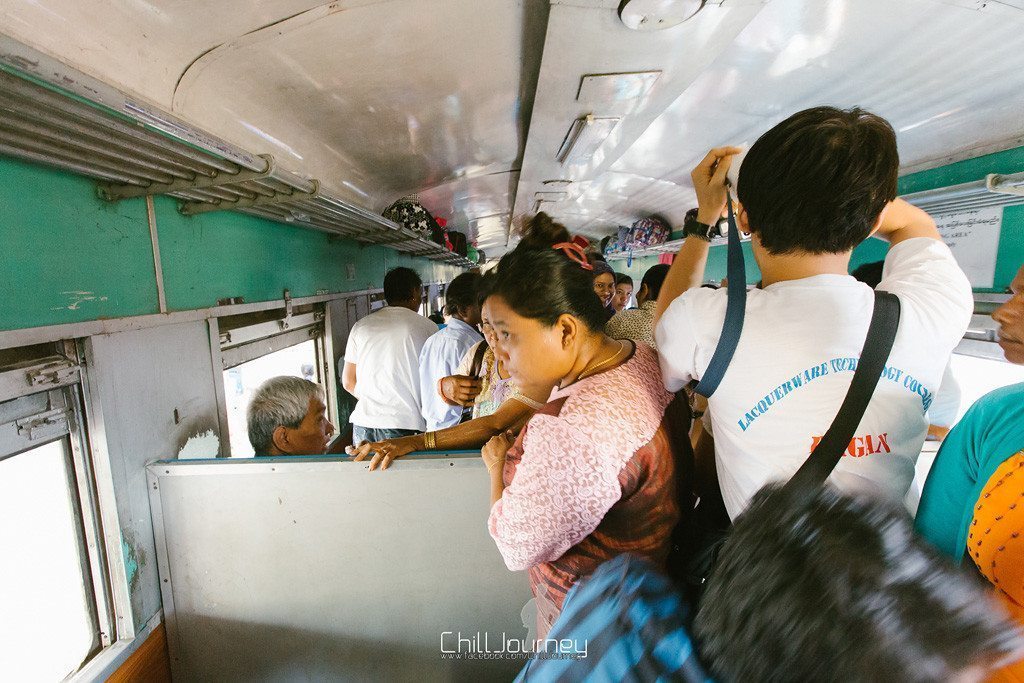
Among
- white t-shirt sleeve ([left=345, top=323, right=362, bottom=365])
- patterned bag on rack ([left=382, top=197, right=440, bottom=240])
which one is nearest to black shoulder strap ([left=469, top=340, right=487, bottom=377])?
white t-shirt sleeve ([left=345, top=323, right=362, bottom=365])

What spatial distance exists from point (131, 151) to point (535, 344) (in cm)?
142

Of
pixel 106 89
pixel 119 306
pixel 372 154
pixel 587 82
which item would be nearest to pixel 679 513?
pixel 106 89

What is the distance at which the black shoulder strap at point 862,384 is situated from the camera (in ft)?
2.61

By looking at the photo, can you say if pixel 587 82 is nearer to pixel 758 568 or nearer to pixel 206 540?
pixel 758 568

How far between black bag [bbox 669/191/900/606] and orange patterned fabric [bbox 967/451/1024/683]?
0.27 m

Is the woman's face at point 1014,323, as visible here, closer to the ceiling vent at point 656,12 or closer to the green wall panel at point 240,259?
the ceiling vent at point 656,12

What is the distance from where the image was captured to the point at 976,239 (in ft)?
8.37

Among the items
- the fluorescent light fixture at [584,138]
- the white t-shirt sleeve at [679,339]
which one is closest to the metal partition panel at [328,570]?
the white t-shirt sleeve at [679,339]

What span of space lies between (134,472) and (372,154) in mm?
2462

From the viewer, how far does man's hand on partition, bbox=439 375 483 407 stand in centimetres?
244

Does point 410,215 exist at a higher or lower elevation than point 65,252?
higher

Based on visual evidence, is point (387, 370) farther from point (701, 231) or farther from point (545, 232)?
point (701, 231)

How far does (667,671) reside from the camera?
1.37ft

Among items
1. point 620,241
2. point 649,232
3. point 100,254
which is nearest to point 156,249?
point 100,254
